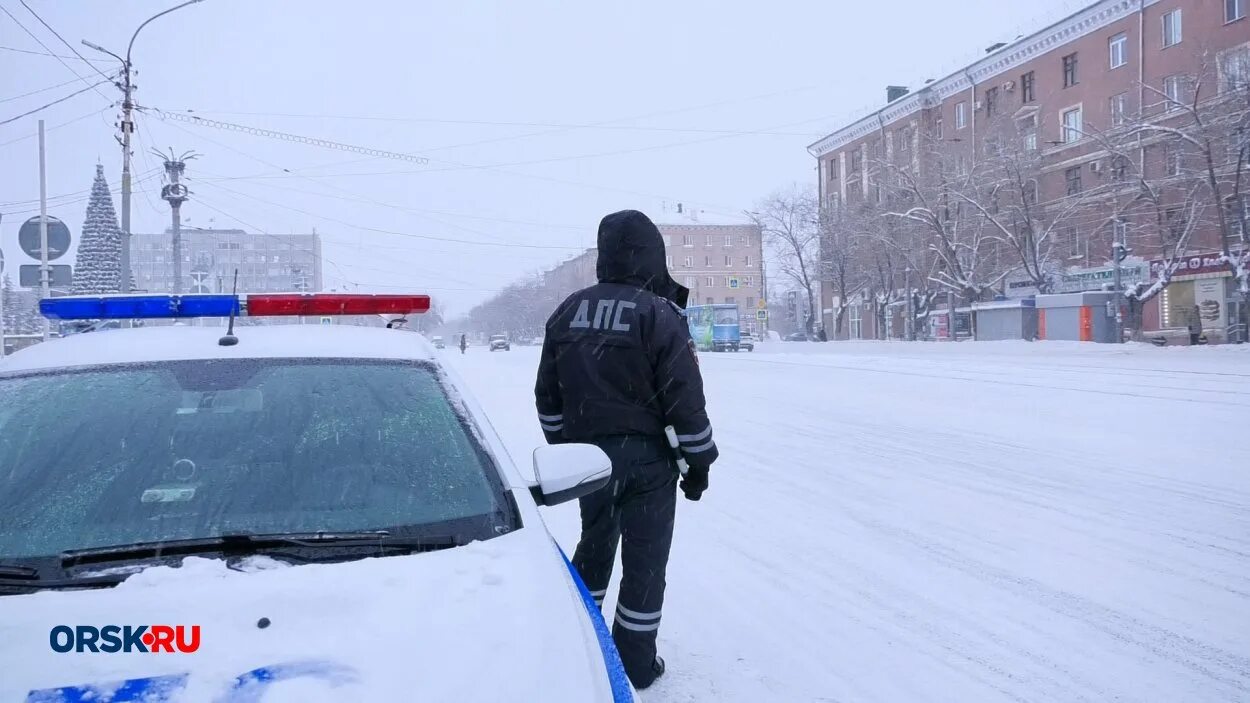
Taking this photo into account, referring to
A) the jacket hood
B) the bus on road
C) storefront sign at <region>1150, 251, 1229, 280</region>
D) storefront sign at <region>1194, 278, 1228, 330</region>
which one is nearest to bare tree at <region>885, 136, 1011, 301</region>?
storefront sign at <region>1150, 251, 1229, 280</region>

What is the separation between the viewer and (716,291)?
95.6 m

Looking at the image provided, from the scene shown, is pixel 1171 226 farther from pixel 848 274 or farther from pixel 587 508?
pixel 587 508

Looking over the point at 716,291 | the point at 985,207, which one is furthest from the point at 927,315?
the point at 716,291

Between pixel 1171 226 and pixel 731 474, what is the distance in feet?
108

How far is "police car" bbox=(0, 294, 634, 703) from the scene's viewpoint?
64.4 inches

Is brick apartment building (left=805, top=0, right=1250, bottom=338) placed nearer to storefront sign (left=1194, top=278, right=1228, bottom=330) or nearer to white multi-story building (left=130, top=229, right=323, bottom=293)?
storefront sign (left=1194, top=278, right=1228, bottom=330)

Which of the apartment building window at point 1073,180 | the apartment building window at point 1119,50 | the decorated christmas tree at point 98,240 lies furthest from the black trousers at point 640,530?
the decorated christmas tree at point 98,240

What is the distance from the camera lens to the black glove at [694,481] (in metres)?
3.48

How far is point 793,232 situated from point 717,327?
43.2 feet

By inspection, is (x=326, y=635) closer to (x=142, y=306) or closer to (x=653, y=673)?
(x=142, y=306)

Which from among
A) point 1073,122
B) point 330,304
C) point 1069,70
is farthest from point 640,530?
point 1069,70

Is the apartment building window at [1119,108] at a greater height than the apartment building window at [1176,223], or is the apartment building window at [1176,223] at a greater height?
the apartment building window at [1119,108]

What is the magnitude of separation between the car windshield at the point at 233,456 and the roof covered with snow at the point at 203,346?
0.18 feet

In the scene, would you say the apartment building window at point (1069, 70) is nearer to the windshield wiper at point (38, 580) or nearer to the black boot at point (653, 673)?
the black boot at point (653, 673)
